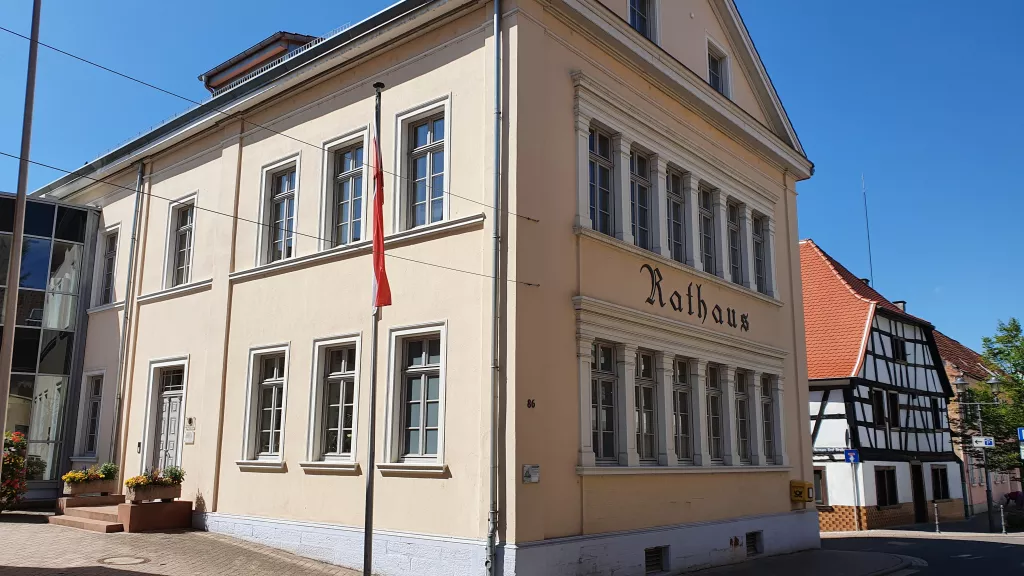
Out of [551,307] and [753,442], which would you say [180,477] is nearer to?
[551,307]

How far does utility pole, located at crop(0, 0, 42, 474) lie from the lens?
837 centimetres

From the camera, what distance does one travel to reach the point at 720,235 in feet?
52.1

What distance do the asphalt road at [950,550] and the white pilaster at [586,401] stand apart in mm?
6732

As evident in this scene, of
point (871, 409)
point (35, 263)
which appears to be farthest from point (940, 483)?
point (35, 263)

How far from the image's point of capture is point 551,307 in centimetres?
1113

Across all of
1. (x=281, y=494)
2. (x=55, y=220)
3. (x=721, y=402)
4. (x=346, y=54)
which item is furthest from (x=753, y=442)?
(x=55, y=220)

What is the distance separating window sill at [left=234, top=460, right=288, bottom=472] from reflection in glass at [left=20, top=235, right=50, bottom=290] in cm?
820

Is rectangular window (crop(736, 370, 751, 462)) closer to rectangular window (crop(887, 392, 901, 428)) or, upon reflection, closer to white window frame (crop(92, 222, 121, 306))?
white window frame (crop(92, 222, 121, 306))

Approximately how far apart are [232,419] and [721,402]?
27.7 ft

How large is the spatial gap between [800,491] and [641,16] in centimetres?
964

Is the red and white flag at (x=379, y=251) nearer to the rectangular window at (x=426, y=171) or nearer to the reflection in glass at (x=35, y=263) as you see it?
Result: the rectangular window at (x=426, y=171)

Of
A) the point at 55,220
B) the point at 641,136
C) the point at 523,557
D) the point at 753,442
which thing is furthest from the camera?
the point at 55,220

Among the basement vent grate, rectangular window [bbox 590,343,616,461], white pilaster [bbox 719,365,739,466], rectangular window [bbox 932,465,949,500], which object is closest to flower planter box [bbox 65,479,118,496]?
rectangular window [bbox 590,343,616,461]


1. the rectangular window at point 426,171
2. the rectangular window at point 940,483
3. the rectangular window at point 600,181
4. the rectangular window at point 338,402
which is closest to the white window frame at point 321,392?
the rectangular window at point 338,402
